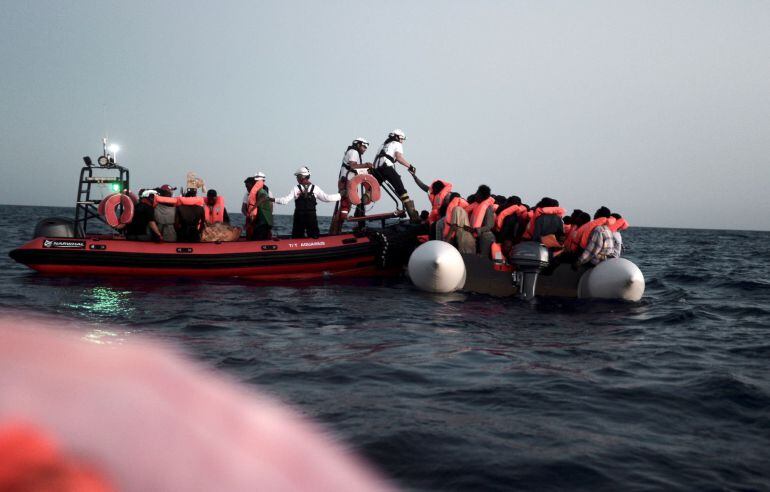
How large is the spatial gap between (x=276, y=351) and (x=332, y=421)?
2.44 metres

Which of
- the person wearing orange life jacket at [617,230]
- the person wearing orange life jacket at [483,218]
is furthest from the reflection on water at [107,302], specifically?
the person wearing orange life jacket at [617,230]

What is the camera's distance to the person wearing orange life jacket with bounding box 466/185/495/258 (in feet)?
41.6

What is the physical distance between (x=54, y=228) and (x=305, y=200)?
6.01m

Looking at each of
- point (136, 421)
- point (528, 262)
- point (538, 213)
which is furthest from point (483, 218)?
point (136, 421)

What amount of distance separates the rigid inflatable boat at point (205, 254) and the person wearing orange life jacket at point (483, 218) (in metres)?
2.22

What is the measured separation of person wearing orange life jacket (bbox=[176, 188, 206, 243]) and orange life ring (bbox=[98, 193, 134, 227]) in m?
1.05

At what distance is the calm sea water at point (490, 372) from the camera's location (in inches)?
155

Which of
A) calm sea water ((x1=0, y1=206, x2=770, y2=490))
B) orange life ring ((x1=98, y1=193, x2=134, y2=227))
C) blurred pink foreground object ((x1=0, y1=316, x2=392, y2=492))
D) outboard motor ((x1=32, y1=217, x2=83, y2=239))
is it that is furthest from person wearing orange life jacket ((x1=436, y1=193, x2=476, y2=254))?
blurred pink foreground object ((x1=0, y1=316, x2=392, y2=492))

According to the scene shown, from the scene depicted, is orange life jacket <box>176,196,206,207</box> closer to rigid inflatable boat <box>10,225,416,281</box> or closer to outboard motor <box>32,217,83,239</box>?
rigid inflatable boat <box>10,225,416,281</box>

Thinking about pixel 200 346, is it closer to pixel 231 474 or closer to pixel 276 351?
pixel 276 351

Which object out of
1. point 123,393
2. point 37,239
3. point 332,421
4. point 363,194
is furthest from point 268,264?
point 123,393

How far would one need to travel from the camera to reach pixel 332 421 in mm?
4586

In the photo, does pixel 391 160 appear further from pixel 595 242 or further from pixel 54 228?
pixel 54 228

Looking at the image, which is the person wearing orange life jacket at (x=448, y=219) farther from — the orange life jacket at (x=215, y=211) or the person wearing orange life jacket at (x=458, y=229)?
the orange life jacket at (x=215, y=211)
